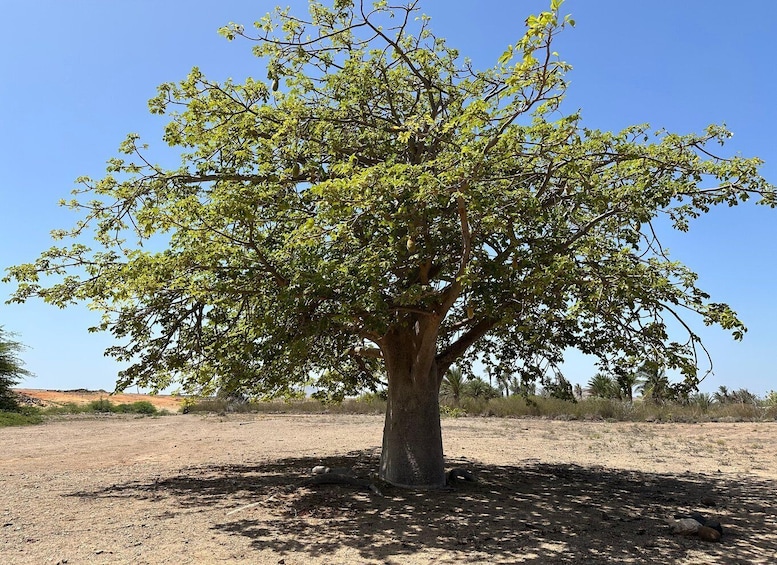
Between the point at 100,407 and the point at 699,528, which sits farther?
the point at 100,407

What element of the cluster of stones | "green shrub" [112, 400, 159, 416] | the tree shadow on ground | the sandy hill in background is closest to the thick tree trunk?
the tree shadow on ground

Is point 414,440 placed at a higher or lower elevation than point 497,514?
higher

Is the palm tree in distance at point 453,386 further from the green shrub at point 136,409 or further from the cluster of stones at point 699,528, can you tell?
the cluster of stones at point 699,528

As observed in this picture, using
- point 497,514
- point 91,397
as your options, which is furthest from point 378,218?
point 91,397

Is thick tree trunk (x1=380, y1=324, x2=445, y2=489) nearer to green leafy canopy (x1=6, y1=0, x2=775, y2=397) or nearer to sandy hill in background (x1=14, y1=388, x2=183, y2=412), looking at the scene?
green leafy canopy (x1=6, y1=0, x2=775, y2=397)

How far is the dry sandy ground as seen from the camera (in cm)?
612

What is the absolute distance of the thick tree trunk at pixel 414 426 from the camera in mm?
9836

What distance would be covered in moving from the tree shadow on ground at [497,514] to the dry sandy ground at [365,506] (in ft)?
0.11

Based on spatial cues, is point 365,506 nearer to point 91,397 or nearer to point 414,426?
point 414,426

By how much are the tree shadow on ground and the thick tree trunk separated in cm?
43

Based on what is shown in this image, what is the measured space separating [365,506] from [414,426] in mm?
2012

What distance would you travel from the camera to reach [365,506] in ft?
27.1

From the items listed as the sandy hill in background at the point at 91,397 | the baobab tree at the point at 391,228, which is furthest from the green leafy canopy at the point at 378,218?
the sandy hill in background at the point at 91,397

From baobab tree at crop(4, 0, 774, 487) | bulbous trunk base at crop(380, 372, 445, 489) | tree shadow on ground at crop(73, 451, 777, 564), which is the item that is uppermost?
baobab tree at crop(4, 0, 774, 487)
